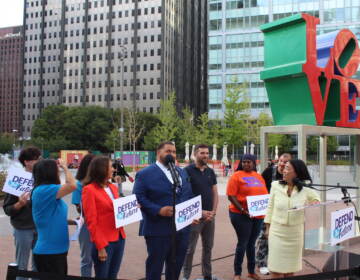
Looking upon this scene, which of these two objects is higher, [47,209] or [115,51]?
[115,51]

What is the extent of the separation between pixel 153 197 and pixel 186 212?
0.42 m

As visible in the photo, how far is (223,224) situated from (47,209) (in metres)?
7.94

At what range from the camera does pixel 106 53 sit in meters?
114

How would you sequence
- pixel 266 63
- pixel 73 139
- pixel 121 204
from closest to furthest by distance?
pixel 121 204 → pixel 266 63 → pixel 73 139

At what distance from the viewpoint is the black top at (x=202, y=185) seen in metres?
5.87

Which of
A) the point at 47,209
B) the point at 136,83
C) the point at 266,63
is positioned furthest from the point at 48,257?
the point at 136,83

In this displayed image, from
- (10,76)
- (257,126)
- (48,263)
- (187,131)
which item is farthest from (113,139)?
(10,76)

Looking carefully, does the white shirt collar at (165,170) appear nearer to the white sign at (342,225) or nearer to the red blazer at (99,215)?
the red blazer at (99,215)

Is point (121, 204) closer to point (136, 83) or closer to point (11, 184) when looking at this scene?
point (11, 184)

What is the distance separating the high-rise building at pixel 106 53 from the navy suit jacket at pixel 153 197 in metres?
99.3

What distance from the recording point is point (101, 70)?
113 metres

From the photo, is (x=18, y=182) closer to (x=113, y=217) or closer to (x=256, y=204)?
(x=113, y=217)

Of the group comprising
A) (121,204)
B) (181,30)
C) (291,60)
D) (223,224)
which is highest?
(181,30)

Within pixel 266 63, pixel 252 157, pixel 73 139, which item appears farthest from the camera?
pixel 73 139
